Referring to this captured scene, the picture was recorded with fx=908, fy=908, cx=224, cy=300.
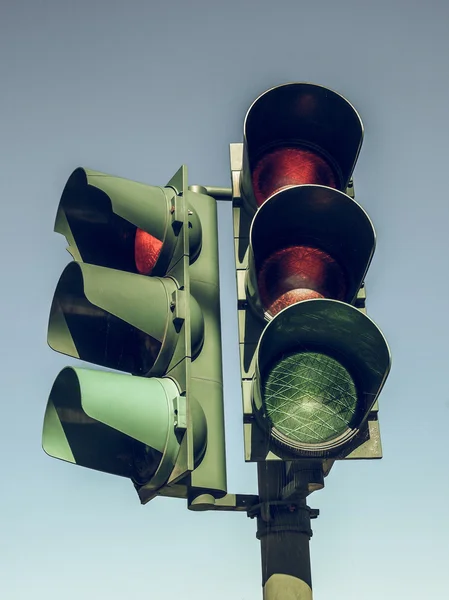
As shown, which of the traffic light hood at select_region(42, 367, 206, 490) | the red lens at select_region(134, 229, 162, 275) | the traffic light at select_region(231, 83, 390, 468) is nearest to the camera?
the traffic light hood at select_region(42, 367, 206, 490)

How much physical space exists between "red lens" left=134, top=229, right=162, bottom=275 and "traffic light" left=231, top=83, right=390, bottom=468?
599 millimetres

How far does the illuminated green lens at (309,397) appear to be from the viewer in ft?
18.3

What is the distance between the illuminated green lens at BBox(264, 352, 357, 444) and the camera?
5566mm

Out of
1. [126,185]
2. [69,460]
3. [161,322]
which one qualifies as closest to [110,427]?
[69,460]

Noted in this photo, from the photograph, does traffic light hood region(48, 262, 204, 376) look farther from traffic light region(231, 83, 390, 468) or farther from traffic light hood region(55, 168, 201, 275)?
traffic light region(231, 83, 390, 468)

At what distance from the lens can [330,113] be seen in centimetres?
643

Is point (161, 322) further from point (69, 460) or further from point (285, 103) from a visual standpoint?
point (285, 103)

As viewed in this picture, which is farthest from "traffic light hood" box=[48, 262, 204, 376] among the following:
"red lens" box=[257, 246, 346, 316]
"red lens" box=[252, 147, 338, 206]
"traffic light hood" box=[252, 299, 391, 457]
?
"red lens" box=[252, 147, 338, 206]

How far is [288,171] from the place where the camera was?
6.58m

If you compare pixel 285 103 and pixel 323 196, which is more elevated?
pixel 285 103

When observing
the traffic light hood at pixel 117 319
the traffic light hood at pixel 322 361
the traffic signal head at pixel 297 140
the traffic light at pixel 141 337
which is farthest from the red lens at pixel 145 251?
the traffic light hood at pixel 322 361

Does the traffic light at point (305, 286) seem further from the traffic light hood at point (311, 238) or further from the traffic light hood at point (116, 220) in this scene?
the traffic light hood at point (116, 220)

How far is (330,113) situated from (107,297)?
208 centimetres

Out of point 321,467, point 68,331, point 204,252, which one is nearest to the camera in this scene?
point 321,467
